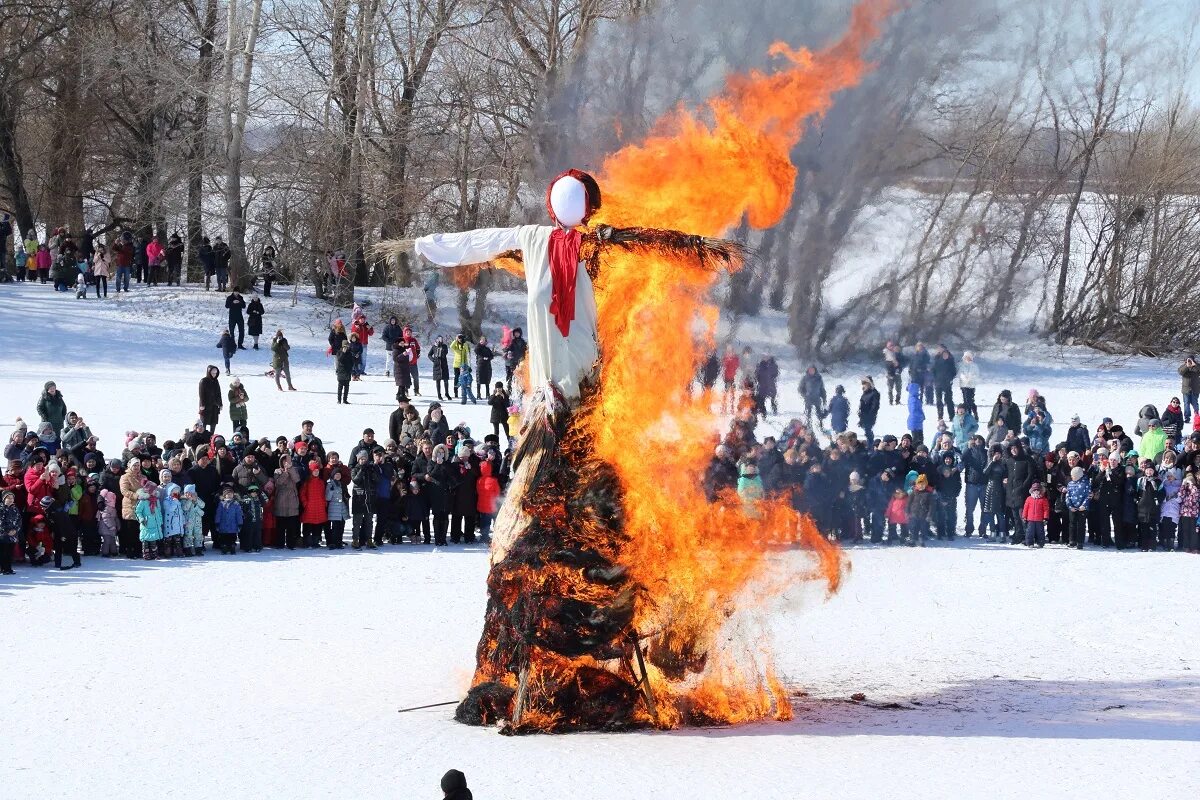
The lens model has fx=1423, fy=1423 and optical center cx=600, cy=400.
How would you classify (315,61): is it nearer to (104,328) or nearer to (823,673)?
(104,328)

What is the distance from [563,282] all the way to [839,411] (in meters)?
11.4

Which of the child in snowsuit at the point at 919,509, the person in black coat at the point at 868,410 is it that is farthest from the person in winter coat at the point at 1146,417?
the child in snowsuit at the point at 919,509

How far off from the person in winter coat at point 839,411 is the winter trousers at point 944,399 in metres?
1.35

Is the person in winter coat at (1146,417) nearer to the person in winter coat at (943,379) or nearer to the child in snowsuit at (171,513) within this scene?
the person in winter coat at (943,379)

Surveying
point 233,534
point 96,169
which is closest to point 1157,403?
point 233,534

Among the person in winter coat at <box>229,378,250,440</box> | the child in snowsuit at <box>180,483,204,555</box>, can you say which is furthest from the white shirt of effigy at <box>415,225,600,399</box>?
the person in winter coat at <box>229,378,250,440</box>

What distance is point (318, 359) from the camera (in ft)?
112

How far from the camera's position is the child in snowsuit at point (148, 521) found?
16.6m

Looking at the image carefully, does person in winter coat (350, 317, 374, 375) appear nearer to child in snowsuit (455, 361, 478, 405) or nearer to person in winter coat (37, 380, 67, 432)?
child in snowsuit (455, 361, 478, 405)

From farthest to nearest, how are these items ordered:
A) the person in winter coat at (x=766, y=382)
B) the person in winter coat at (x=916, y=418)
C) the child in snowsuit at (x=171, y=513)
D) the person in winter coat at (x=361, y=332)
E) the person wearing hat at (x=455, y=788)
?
the person in winter coat at (x=361, y=332), the person in winter coat at (x=916, y=418), the child in snowsuit at (x=171, y=513), the person in winter coat at (x=766, y=382), the person wearing hat at (x=455, y=788)

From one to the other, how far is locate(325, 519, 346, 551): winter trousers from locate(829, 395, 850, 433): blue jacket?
6.83 metres

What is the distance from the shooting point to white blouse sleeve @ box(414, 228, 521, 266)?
985 cm

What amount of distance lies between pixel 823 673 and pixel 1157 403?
18.0 meters

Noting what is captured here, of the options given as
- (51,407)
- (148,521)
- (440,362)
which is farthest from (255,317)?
(148,521)
